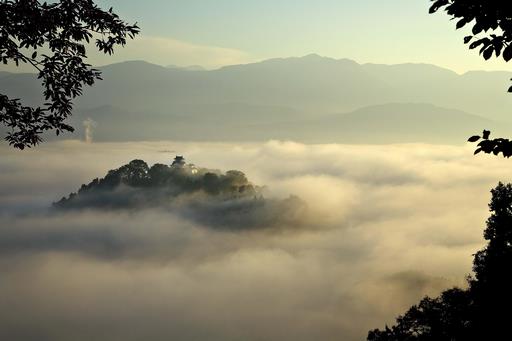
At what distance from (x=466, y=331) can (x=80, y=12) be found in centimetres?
1625

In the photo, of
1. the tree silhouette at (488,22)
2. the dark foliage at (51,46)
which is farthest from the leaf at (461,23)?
the dark foliage at (51,46)

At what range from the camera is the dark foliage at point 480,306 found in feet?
52.1


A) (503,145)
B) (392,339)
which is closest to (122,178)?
(392,339)

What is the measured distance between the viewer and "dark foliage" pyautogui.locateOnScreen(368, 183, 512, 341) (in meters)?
15.9

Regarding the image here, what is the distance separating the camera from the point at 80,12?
1055 centimetres

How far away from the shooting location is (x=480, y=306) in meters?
16.8

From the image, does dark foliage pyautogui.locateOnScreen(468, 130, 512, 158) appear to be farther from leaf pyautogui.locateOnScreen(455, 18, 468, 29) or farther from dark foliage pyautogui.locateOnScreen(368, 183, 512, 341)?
dark foliage pyautogui.locateOnScreen(368, 183, 512, 341)

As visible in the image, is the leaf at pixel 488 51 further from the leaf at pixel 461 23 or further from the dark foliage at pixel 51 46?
the dark foliage at pixel 51 46

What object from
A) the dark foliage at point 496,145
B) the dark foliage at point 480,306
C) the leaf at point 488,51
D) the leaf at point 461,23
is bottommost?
the dark foliage at point 480,306

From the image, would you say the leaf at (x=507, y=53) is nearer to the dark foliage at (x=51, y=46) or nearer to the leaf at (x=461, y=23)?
the leaf at (x=461, y=23)

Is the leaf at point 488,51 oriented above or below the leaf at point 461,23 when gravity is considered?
below

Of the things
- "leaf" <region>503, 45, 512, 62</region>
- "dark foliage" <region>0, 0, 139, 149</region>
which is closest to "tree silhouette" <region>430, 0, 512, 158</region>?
"leaf" <region>503, 45, 512, 62</region>

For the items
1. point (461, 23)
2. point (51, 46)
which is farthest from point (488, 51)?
point (51, 46)

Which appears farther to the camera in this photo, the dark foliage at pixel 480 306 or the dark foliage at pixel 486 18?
the dark foliage at pixel 480 306
